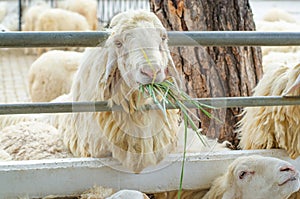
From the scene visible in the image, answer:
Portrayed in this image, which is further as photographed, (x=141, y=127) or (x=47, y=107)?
(x=141, y=127)

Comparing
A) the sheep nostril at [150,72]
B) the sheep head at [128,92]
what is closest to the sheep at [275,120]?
the sheep head at [128,92]

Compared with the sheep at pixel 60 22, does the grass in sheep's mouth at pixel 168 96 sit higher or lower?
higher

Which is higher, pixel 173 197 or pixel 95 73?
pixel 95 73

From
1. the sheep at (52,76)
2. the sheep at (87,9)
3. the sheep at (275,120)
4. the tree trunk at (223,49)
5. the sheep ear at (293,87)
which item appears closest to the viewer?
the sheep ear at (293,87)

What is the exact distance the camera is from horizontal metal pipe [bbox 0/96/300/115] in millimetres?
2965

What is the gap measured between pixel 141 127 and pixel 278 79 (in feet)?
3.23

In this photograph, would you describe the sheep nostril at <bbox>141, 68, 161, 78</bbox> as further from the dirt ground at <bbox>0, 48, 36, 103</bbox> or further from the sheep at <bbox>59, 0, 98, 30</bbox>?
the sheep at <bbox>59, 0, 98, 30</bbox>

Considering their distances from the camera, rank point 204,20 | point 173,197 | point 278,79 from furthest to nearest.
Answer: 1. point 204,20
2. point 278,79
3. point 173,197

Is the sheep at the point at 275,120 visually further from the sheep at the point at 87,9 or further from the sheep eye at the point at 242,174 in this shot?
the sheep at the point at 87,9

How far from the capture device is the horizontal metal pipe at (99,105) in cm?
296

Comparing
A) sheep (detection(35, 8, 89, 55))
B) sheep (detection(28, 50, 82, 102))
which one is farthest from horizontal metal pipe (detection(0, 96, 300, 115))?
sheep (detection(35, 8, 89, 55))

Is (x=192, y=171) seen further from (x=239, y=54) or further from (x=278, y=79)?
(x=239, y=54)

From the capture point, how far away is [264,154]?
357 cm

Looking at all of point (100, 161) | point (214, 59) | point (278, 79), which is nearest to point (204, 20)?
point (214, 59)
